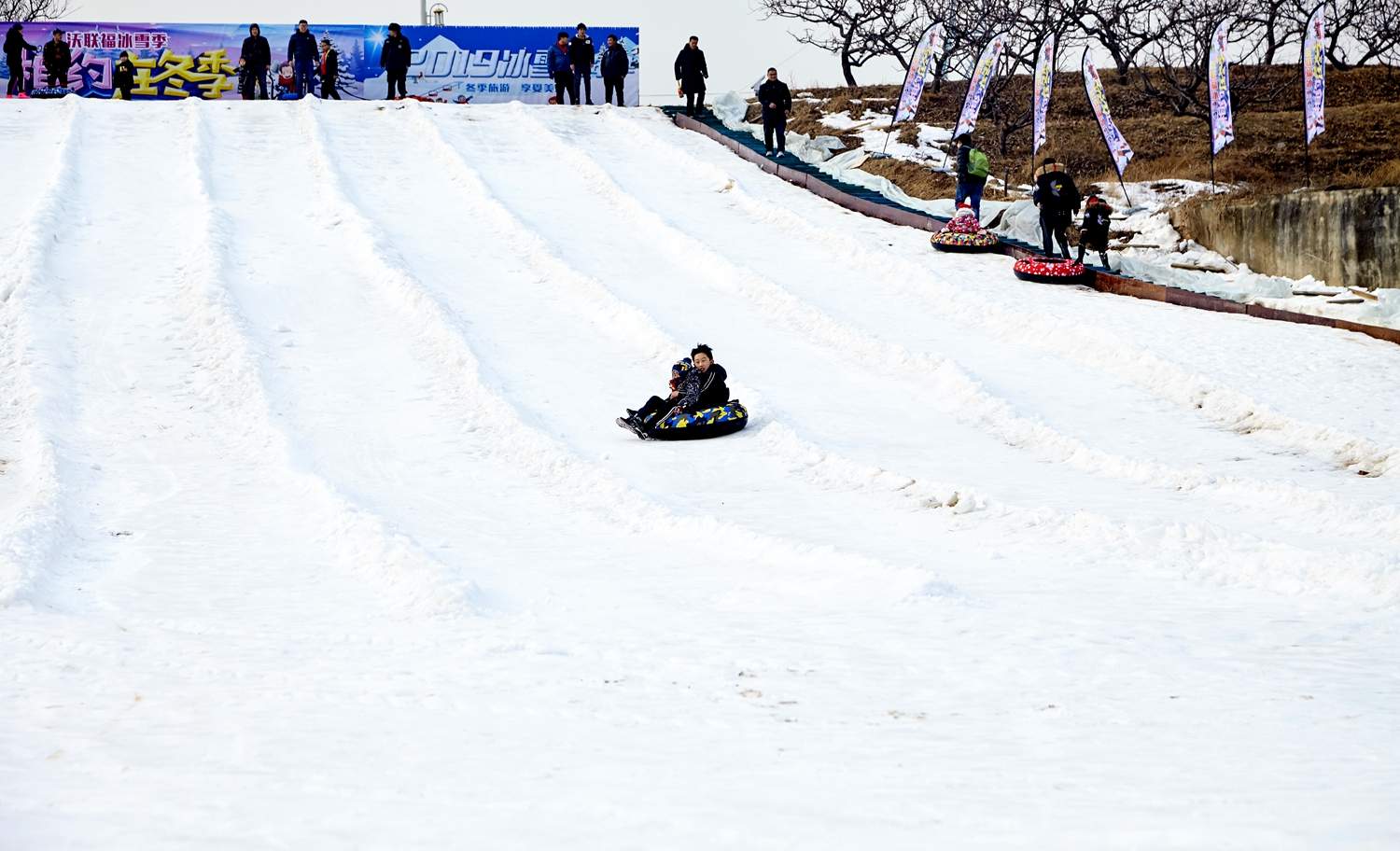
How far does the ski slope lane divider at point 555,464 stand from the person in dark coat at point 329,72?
33.1 ft

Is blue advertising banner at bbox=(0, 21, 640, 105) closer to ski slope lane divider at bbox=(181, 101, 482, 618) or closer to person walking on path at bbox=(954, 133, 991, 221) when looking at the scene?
ski slope lane divider at bbox=(181, 101, 482, 618)

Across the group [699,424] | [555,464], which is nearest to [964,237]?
Answer: [699,424]

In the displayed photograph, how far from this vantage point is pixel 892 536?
9219 millimetres

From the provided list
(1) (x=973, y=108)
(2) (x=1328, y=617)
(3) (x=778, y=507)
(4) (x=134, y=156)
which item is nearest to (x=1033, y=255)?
(1) (x=973, y=108)

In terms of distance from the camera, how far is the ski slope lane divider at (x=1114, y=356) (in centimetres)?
1099

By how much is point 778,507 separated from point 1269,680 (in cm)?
424

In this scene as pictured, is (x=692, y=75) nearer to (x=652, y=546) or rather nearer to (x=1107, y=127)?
(x=1107, y=127)

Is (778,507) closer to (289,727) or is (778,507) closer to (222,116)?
(289,727)

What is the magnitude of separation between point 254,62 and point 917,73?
1242 centimetres

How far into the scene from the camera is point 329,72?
92.2 feet

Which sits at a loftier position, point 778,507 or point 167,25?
point 167,25

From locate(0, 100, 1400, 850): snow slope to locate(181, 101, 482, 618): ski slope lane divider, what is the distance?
0.16 feet

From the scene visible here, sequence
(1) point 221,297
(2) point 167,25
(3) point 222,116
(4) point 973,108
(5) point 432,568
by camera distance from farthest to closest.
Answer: (2) point 167,25, (3) point 222,116, (4) point 973,108, (1) point 221,297, (5) point 432,568

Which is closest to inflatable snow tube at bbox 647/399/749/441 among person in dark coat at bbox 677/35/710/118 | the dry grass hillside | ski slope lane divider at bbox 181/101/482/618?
ski slope lane divider at bbox 181/101/482/618
